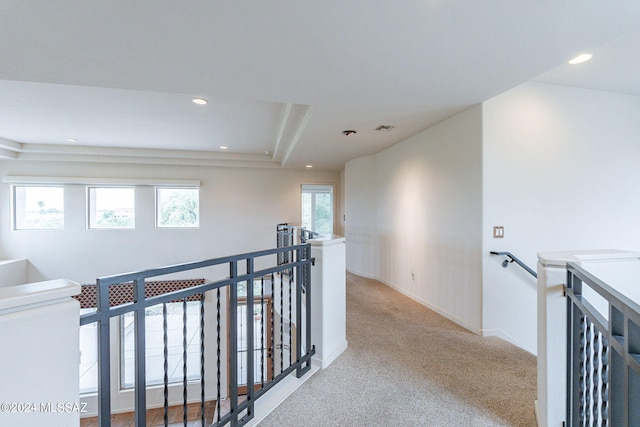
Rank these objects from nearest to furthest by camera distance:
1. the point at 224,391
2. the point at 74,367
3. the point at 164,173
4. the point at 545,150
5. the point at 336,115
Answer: the point at 74,367 < the point at 545,150 < the point at 336,115 < the point at 224,391 < the point at 164,173

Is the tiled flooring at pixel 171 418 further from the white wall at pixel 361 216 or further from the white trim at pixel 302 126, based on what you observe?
the white trim at pixel 302 126

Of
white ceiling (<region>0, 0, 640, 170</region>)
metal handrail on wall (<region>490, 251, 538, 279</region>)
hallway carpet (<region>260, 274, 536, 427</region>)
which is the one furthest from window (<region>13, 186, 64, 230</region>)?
metal handrail on wall (<region>490, 251, 538, 279</region>)

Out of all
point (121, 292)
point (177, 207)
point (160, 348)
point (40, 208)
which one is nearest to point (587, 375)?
point (177, 207)

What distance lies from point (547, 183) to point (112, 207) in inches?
302

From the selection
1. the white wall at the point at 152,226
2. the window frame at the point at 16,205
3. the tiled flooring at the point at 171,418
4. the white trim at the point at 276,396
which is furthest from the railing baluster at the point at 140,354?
the window frame at the point at 16,205

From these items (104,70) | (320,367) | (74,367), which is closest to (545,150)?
(320,367)

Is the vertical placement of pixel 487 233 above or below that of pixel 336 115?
below

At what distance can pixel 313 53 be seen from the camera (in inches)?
69.4

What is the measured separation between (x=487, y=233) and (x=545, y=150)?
107 centimetres

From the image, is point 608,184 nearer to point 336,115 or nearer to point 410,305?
point 410,305

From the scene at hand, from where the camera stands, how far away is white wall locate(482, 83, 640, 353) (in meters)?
2.63

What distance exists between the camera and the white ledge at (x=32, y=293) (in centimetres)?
76

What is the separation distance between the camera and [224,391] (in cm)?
543

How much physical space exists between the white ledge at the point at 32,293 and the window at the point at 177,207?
5730 mm
